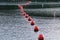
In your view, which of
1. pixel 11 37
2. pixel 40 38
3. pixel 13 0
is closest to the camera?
pixel 40 38

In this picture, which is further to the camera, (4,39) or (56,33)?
(56,33)

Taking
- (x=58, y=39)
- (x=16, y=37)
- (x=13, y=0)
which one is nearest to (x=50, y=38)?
(x=58, y=39)

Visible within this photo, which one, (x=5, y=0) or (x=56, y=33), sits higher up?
(x=56, y=33)

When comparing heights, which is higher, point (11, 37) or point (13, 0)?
point (11, 37)

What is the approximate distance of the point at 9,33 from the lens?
695 inches

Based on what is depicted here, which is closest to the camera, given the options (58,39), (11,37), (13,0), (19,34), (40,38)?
(40,38)

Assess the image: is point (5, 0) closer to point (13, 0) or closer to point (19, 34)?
point (13, 0)

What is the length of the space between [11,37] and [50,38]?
2.10 meters

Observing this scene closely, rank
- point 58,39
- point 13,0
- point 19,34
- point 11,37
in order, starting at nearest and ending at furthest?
point 58,39, point 11,37, point 19,34, point 13,0

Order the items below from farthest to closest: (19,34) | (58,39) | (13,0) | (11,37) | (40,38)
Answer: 1. (13,0)
2. (19,34)
3. (11,37)
4. (58,39)
5. (40,38)

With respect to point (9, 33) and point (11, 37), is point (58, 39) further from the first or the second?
point (9, 33)

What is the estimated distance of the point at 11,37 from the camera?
16047 mm

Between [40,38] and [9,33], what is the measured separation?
14.9 feet

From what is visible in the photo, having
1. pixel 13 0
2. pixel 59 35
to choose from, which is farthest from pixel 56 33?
pixel 13 0
